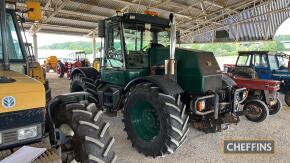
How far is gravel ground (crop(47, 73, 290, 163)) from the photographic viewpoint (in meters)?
3.56

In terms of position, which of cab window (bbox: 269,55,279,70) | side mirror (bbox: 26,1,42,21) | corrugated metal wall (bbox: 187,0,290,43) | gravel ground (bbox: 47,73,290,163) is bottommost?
gravel ground (bbox: 47,73,290,163)

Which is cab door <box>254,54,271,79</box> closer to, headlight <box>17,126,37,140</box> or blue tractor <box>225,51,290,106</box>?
blue tractor <box>225,51,290,106</box>

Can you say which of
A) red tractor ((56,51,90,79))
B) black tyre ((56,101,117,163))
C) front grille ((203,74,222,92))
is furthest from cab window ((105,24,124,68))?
red tractor ((56,51,90,79))

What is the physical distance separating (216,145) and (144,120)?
4.63 ft

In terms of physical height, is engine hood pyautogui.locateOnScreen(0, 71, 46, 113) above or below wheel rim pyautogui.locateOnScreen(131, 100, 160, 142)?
above

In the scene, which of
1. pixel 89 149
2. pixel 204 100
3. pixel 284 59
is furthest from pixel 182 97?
pixel 284 59

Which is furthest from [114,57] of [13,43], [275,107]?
[275,107]

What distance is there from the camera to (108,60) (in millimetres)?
5156

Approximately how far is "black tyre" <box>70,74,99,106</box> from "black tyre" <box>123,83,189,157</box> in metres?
1.48

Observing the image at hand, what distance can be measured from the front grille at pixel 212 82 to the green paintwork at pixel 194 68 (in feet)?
0.16

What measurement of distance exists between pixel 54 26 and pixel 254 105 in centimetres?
1410

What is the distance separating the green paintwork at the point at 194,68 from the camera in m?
4.07

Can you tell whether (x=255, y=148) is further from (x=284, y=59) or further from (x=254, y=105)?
(x=284, y=59)

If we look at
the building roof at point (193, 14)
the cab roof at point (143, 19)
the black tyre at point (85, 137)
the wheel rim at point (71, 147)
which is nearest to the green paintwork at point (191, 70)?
the cab roof at point (143, 19)
